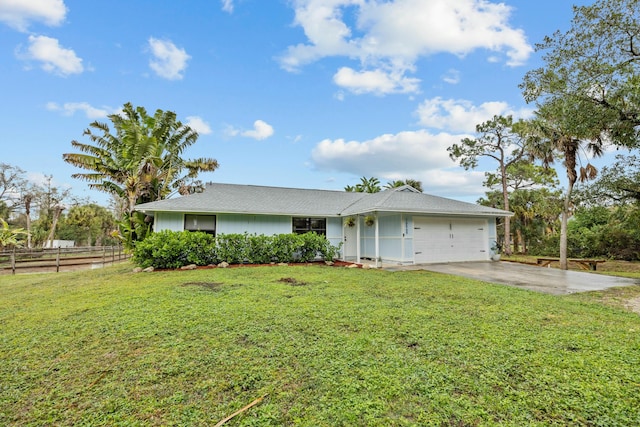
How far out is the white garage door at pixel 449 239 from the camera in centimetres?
1276

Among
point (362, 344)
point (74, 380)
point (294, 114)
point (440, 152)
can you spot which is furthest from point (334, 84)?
point (74, 380)

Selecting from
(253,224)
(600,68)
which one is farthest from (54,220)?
(600,68)

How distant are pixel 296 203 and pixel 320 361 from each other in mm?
11874

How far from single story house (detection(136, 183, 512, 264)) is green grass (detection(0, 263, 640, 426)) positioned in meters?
6.46

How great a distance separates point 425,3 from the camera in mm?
9539

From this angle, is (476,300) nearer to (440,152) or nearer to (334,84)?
(334,84)

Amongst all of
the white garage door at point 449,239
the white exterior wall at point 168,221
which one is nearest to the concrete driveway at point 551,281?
the white garage door at point 449,239

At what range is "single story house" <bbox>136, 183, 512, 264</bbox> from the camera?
1218cm

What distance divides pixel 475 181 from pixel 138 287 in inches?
1028

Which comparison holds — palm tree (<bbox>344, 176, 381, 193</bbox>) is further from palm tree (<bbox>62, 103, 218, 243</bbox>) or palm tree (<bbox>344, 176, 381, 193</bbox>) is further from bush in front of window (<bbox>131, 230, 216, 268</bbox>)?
bush in front of window (<bbox>131, 230, 216, 268</bbox>)

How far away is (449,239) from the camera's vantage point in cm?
1331

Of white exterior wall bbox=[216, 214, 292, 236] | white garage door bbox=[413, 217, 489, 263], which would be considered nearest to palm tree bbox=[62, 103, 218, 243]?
white exterior wall bbox=[216, 214, 292, 236]

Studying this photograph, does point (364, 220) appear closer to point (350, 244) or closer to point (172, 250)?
point (350, 244)

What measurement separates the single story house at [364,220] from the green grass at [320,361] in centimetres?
646
